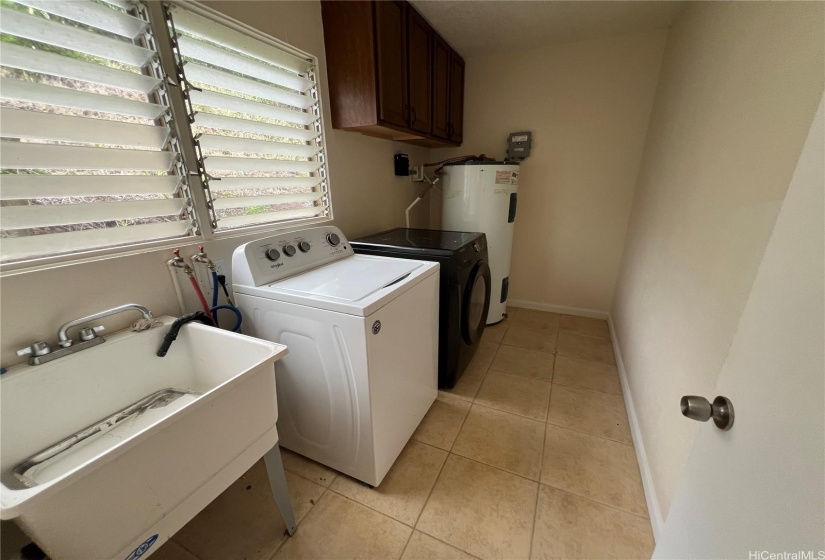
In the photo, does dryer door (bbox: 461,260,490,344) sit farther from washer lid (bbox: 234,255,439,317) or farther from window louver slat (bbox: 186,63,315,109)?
window louver slat (bbox: 186,63,315,109)

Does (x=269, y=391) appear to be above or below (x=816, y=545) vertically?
below

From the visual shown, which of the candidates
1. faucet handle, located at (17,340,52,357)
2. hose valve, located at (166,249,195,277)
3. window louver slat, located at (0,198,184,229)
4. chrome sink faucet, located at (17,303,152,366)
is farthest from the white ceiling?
faucet handle, located at (17,340,52,357)

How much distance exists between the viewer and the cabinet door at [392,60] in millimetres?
1549

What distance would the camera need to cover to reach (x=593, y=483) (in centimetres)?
130

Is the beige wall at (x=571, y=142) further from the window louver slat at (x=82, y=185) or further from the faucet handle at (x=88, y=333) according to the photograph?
the faucet handle at (x=88, y=333)

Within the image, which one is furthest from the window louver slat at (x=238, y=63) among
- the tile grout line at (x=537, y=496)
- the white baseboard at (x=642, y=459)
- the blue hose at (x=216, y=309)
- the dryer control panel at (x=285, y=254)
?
the white baseboard at (x=642, y=459)

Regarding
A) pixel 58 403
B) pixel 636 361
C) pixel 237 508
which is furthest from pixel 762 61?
pixel 237 508

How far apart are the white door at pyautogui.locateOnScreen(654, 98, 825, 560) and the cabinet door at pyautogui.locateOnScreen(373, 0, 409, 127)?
5.27ft

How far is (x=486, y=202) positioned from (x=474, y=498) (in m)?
1.89

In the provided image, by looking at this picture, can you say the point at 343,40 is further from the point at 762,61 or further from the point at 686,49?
the point at 686,49

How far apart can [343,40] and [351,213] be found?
93 cm

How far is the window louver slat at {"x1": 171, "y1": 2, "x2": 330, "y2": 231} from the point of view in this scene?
1195mm

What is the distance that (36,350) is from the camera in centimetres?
83

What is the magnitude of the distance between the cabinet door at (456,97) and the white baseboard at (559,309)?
1698mm
